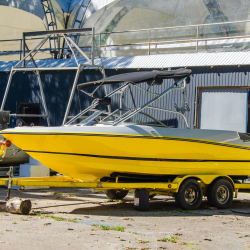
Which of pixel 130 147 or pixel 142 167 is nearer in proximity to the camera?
pixel 130 147

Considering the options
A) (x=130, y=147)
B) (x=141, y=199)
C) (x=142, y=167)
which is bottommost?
(x=141, y=199)

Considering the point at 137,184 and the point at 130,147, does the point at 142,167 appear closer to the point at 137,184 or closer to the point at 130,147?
the point at 137,184

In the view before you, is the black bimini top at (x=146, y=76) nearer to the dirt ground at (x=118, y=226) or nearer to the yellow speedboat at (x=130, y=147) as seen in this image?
the yellow speedboat at (x=130, y=147)

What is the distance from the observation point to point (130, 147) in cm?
723

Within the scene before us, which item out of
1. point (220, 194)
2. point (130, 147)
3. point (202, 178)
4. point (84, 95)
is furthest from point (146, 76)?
point (84, 95)

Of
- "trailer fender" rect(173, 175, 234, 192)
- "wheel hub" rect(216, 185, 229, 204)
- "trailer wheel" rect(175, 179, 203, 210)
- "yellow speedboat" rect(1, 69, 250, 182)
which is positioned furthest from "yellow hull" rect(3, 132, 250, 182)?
"wheel hub" rect(216, 185, 229, 204)

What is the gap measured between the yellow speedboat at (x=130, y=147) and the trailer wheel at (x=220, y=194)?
0.27 meters

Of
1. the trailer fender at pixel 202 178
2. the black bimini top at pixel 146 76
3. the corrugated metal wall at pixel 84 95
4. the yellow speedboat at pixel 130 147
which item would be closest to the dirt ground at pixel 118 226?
the trailer fender at pixel 202 178

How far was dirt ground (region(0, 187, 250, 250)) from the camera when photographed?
509 centimetres

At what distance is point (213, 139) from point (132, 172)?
6.12ft

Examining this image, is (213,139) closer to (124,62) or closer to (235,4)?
(124,62)

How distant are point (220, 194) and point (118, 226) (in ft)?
10.4

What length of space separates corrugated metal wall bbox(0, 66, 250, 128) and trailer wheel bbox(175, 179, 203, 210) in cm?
524

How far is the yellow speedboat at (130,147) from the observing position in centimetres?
705
